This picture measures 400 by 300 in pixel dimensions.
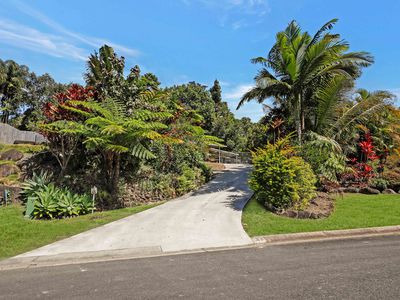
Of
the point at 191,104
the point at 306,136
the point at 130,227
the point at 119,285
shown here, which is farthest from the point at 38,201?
the point at 191,104

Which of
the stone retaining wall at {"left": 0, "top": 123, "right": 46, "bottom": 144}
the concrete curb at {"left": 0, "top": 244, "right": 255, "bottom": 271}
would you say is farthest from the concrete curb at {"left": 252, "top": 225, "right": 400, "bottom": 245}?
the stone retaining wall at {"left": 0, "top": 123, "right": 46, "bottom": 144}

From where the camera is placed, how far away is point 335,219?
7816 millimetres

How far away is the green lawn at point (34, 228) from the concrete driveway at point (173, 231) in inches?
13.4

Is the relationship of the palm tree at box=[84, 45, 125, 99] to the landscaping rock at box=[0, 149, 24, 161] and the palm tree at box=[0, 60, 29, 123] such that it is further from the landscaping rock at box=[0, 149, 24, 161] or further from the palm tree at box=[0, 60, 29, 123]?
the palm tree at box=[0, 60, 29, 123]

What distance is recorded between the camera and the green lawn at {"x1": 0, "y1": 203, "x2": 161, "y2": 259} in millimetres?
5922

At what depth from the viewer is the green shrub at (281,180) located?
8609mm

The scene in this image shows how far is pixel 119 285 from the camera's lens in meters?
4.07

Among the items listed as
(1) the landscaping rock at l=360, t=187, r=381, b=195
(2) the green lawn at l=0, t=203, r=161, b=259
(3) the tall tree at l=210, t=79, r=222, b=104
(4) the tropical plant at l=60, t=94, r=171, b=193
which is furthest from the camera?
(3) the tall tree at l=210, t=79, r=222, b=104

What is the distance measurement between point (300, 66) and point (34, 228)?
10661 millimetres

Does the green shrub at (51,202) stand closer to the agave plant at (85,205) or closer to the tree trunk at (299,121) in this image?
the agave plant at (85,205)

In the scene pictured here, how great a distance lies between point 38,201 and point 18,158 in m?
5.16

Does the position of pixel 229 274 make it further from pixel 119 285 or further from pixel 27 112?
pixel 27 112

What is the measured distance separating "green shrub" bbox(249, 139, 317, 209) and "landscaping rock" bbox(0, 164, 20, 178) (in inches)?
376

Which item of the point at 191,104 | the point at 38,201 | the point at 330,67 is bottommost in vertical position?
the point at 38,201
